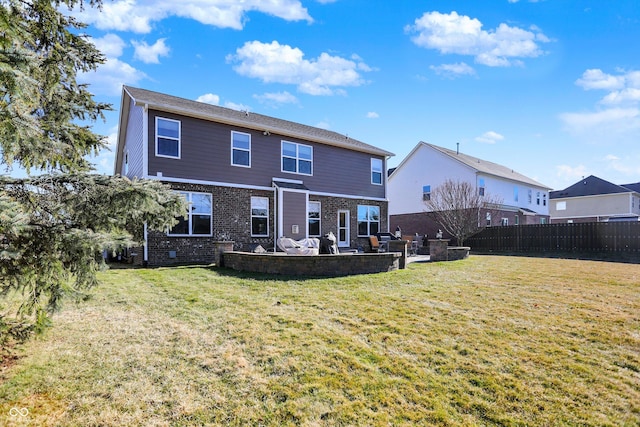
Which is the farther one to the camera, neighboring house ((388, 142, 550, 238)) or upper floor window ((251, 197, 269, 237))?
neighboring house ((388, 142, 550, 238))

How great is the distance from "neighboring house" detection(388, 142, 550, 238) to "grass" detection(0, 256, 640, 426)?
2199 cm

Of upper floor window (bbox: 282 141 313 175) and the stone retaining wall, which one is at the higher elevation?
upper floor window (bbox: 282 141 313 175)

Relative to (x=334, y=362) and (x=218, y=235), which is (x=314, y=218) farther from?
(x=334, y=362)

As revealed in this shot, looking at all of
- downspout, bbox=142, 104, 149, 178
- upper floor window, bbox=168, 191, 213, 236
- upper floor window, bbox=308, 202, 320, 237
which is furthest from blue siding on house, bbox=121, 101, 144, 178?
upper floor window, bbox=308, 202, 320, 237

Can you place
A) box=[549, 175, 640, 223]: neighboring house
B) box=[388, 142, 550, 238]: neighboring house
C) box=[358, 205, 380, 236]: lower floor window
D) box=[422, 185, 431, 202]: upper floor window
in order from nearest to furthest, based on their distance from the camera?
box=[358, 205, 380, 236]: lower floor window < box=[388, 142, 550, 238]: neighboring house < box=[422, 185, 431, 202]: upper floor window < box=[549, 175, 640, 223]: neighboring house

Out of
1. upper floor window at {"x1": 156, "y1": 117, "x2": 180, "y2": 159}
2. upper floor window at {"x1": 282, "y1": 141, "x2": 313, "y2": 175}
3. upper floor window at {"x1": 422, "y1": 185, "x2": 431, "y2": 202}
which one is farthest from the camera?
upper floor window at {"x1": 422, "y1": 185, "x2": 431, "y2": 202}

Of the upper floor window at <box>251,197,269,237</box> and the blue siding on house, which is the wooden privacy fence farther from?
the blue siding on house

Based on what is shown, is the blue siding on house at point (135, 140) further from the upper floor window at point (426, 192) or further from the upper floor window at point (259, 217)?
the upper floor window at point (426, 192)

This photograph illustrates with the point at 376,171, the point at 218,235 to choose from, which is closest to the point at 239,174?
the point at 218,235

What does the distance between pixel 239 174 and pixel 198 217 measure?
2.58 metres

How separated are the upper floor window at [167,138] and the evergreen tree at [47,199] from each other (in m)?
8.43

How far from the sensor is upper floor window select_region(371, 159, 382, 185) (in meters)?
19.9

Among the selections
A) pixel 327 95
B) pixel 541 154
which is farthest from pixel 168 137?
pixel 541 154

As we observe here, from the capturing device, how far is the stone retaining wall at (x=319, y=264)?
30.0ft
